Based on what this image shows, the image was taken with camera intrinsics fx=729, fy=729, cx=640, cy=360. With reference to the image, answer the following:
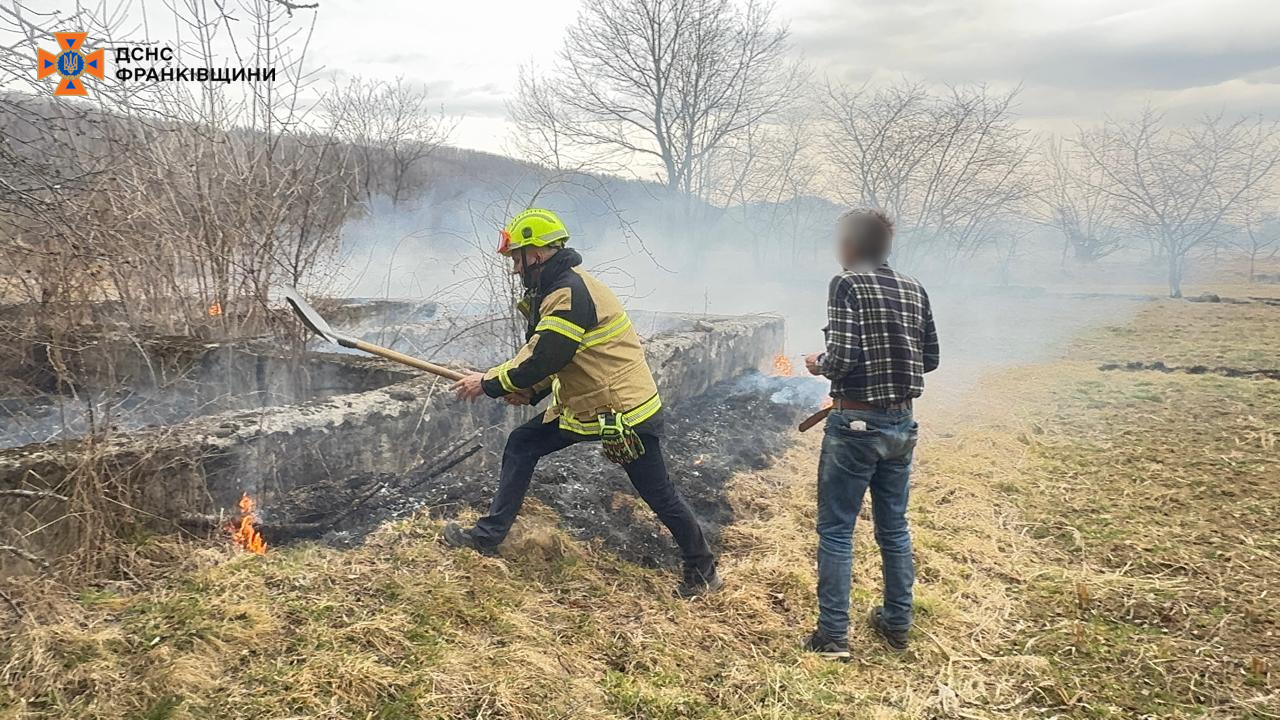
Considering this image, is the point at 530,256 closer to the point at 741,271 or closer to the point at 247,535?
the point at 247,535

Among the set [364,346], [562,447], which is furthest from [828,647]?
[364,346]

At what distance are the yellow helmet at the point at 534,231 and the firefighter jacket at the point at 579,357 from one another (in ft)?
0.28

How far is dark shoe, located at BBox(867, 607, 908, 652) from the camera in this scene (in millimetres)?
3227

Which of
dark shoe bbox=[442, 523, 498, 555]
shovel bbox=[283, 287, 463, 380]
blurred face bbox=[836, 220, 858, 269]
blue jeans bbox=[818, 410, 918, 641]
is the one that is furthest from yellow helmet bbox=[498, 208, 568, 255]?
blue jeans bbox=[818, 410, 918, 641]

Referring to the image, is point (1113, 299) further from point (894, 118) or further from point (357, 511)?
point (357, 511)

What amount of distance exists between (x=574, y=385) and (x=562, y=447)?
1.13 feet

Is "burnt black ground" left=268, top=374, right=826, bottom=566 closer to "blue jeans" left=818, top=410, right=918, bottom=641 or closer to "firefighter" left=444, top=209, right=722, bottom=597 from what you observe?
"firefighter" left=444, top=209, right=722, bottom=597

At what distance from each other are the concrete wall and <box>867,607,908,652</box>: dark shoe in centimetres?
272

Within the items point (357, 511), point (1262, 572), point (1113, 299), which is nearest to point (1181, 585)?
point (1262, 572)

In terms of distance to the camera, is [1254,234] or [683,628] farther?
[1254,234]

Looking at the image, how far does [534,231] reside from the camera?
341cm

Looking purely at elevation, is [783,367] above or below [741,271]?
below

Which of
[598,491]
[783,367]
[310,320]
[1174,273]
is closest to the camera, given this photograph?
[310,320]

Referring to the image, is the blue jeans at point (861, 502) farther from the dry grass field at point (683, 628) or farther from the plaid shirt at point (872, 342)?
the dry grass field at point (683, 628)
